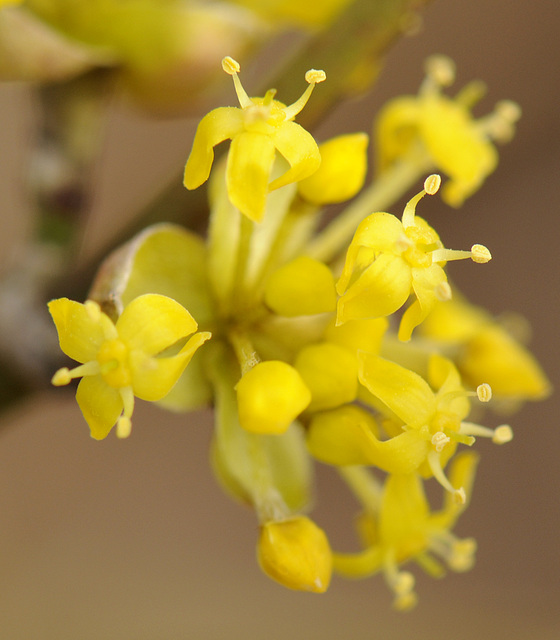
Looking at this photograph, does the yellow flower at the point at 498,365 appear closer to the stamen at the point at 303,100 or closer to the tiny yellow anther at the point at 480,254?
the tiny yellow anther at the point at 480,254

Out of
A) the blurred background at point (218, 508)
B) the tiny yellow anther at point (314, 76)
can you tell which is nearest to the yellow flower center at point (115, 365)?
the tiny yellow anther at point (314, 76)

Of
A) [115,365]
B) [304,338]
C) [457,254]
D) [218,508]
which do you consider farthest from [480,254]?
[218,508]

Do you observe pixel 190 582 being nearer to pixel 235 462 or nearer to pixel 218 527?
pixel 218 527

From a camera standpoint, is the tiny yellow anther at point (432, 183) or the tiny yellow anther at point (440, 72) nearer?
the tiny yellow anther at point (432, 183)

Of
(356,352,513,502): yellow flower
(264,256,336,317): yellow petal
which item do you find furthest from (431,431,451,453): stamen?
A: (264,256,336,317): yellow petal

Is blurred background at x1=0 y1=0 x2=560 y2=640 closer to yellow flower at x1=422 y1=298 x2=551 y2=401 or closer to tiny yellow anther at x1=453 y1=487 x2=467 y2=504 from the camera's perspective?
yellow flower at x1=422 y1=298 x2=551 y2=401

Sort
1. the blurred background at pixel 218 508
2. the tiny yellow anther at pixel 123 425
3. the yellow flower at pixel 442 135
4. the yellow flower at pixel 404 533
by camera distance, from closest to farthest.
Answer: the tiny yellow anther at pixel 123 425
the yellow flower at pixel 404 533
the yellow flower at pixel 442 135
the blurred background at pixel 218 508
